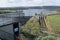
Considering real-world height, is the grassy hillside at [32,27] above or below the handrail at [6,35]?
above

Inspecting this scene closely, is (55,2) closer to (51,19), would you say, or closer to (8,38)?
(51,19)

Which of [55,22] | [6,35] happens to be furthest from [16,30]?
[55,22]

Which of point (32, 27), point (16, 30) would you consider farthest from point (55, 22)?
point (16, 30)

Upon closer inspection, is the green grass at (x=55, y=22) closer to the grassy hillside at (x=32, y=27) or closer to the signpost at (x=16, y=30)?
the grassy hillside at (x=32, y=27)

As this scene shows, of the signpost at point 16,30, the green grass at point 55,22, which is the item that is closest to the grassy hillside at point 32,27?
the signpost at point 16,30

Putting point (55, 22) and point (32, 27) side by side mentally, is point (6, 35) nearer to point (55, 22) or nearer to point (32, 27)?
point (32, 27)

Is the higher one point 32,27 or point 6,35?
point 32,27

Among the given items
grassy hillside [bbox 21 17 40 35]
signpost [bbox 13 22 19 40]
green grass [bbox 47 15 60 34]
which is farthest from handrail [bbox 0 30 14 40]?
green grass [bbox 47 15 60 34]

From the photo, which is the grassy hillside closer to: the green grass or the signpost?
the signpost

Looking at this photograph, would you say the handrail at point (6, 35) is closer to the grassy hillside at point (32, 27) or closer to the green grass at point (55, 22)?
the grassy hillside at point (32, 27)

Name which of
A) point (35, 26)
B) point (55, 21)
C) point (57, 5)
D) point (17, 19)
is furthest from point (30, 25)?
point (57, 5)

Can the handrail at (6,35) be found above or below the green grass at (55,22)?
below
